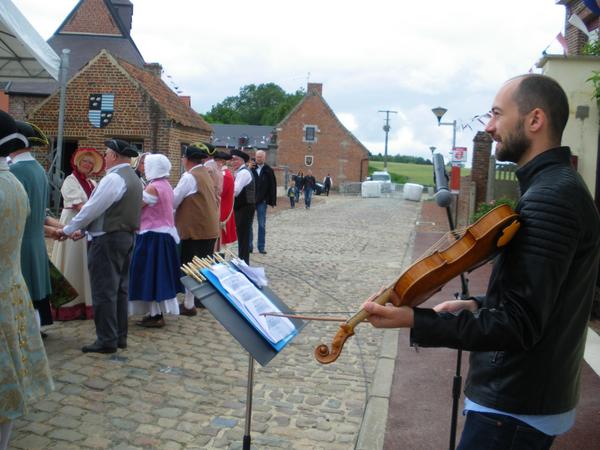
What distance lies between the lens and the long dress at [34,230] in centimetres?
547

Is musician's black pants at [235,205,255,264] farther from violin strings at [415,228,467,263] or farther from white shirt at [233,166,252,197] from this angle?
violin strings at [415,228,467,263]

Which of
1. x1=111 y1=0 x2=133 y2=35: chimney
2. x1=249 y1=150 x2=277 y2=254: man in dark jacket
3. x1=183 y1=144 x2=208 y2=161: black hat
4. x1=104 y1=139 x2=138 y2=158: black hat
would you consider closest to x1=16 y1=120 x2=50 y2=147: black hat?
x1=104 y1=139 x2=138 y2=158: black hat

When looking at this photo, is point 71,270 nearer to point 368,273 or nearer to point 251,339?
point 251,339

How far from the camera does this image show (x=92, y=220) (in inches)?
239

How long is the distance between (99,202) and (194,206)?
1.91 meters

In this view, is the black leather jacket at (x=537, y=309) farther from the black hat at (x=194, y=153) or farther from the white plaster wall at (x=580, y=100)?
the white plaster wall at (x=580, y=100)

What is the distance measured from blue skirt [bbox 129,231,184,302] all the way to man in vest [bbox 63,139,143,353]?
33.6 inches

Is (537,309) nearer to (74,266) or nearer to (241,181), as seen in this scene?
(74,266)

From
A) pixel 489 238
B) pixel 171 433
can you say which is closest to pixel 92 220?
pixel 171 433

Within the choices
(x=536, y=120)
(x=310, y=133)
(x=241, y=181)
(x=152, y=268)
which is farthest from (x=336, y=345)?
(x=310, y=133)

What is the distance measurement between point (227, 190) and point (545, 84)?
25.6 feet

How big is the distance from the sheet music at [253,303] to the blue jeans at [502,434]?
1154 mm

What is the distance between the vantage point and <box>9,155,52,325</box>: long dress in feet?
17.9

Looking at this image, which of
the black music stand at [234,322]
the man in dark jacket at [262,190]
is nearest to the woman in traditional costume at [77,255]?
the black music stand at [234,322]
